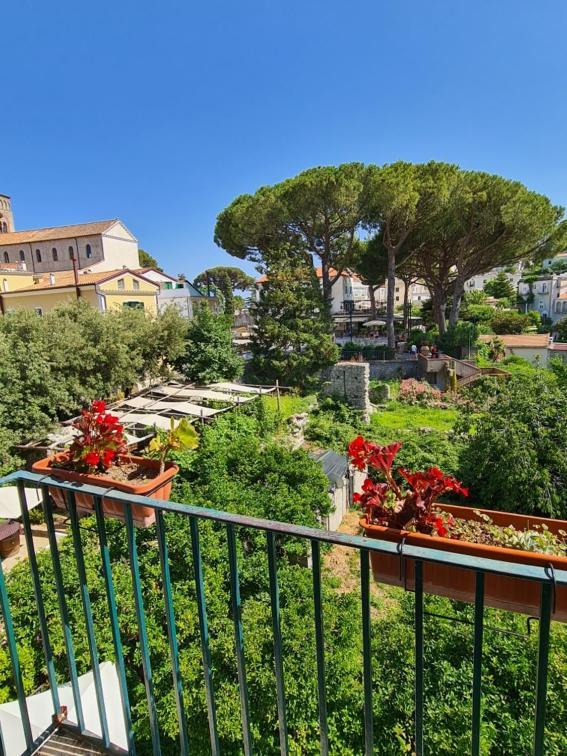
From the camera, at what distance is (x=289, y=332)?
18469mm

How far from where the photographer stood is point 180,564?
5.36 m

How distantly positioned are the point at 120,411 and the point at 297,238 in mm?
13447

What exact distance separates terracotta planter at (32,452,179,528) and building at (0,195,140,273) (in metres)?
27.8

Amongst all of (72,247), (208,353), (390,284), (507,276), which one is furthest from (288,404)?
(507,276)

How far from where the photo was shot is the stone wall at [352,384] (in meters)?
17.8

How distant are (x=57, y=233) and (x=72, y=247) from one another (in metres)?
2.32

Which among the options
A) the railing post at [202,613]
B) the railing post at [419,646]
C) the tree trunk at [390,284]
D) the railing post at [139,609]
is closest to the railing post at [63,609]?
the railing post at [139,609]

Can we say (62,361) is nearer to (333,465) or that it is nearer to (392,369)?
(333,465)

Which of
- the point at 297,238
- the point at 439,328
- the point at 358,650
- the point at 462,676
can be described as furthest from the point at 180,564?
the point at 439,328

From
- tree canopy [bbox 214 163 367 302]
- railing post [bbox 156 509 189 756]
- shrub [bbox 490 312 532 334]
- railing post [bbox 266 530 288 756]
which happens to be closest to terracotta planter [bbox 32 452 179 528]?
railing post [bbox 156 509 189 756]

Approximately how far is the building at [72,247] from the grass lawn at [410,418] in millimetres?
21520

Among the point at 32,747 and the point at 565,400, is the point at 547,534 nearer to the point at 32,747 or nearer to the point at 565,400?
the point at 32,747

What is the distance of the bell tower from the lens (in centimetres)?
4194

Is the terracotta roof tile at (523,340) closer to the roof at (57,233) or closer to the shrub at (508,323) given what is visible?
the shrub at (508,323)
